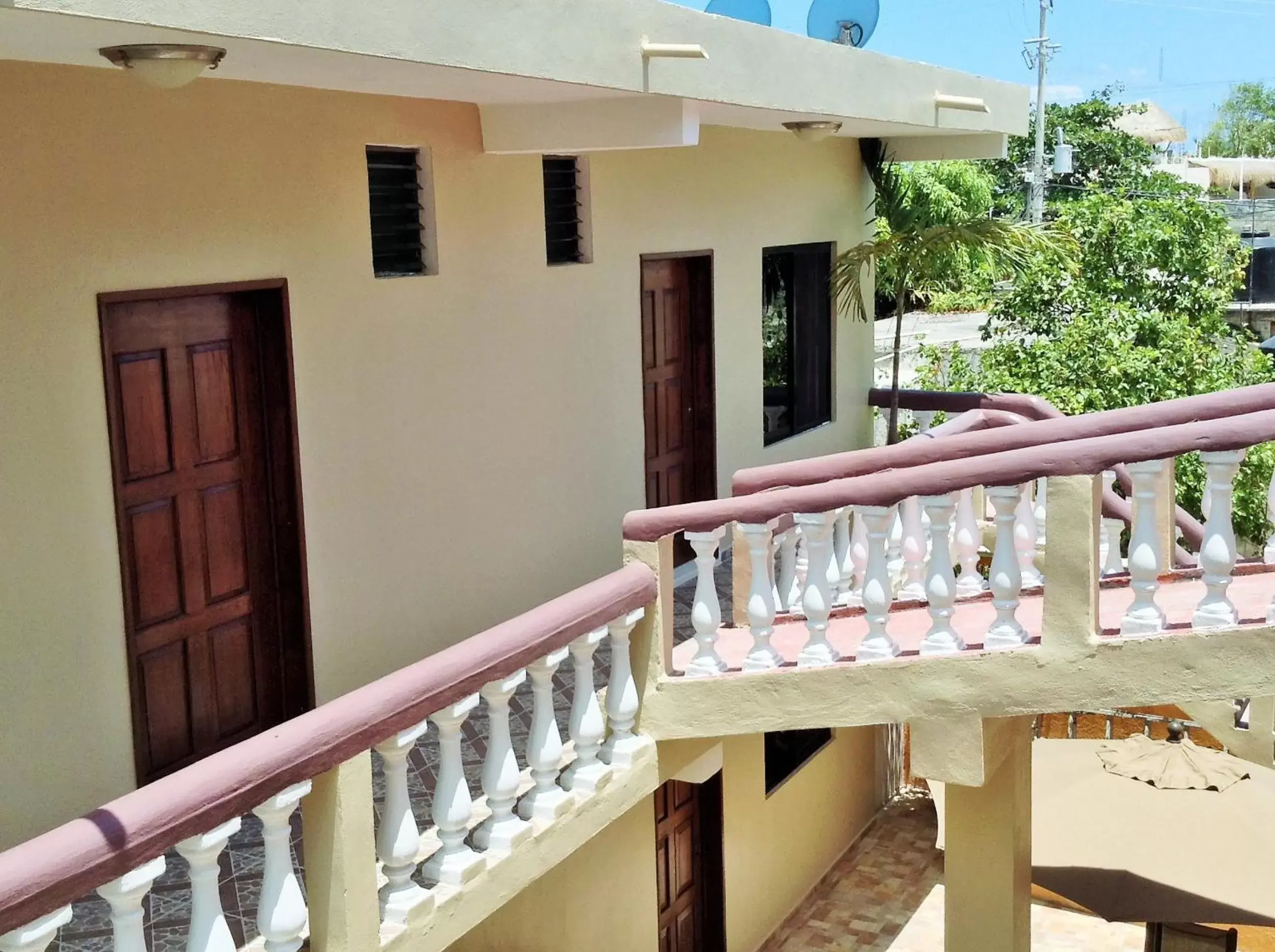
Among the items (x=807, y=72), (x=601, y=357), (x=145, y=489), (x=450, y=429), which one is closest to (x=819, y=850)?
Result: (x=601, y=357)

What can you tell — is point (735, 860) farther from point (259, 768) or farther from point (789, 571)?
point (259, 768)

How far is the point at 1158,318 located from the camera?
13.1 m

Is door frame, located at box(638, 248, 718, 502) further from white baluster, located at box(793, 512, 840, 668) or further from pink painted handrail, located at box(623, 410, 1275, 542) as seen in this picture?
white baluster, located at box(793, 512, 840, 668)

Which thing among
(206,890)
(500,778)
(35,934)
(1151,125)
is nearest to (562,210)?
(500,778)

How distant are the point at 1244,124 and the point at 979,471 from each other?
10948cm

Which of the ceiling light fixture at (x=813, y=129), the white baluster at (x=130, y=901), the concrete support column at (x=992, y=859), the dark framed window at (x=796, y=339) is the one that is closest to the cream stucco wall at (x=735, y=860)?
the concrete support column at (x=992, y=859)

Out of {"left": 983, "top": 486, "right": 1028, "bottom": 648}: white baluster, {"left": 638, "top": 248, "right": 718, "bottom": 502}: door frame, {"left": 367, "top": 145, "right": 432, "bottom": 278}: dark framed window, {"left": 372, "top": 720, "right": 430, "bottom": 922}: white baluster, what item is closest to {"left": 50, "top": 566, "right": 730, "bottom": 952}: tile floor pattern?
{"left": 372, "top": 720, "right": 430, "bottom": 922}: white baluster

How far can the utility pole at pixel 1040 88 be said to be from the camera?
122 ft

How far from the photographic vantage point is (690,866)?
877 centimetres

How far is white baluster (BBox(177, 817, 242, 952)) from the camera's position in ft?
11.8

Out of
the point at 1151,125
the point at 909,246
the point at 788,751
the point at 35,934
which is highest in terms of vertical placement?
the point at 1151,125

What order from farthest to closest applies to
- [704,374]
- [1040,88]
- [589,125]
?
[1040,88] < [704,374] < [589,125]

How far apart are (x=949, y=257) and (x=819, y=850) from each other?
489cm

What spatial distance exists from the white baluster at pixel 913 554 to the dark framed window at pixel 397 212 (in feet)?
8.83
